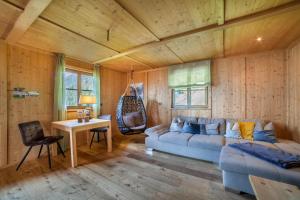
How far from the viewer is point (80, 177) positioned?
2393 millimetres

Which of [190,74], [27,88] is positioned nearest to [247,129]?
[190,74]

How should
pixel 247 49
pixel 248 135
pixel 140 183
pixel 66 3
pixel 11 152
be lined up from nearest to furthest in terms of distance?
pixel 66 3 < pixel 140 183 < pixel 11 152 < pixel 248 135 < pixel 247 49

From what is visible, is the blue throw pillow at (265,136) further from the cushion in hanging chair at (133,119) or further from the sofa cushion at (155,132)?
the cushion in hanging chair at (133,119)

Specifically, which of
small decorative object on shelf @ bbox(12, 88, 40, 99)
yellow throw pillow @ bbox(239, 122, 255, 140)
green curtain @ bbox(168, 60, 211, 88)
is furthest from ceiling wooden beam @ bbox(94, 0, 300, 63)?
small decorative object on shelf @ bbox(12, 88, 40, 99)

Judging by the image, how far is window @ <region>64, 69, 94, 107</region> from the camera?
4012 millimetres

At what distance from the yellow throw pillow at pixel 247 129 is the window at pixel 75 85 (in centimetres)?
431

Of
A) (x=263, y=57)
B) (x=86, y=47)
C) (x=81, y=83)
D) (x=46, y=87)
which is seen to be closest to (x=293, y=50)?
(x=263, y=57)

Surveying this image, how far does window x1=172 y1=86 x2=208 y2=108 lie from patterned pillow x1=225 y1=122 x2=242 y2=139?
38.9 inches

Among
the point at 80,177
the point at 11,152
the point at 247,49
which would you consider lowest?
the point at 80,177

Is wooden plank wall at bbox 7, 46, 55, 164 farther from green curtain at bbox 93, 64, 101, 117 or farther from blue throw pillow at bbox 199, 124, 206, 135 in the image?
blue throw pillow at bbox 199, 124, 206, 135

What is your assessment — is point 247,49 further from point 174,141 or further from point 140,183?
point 140,183

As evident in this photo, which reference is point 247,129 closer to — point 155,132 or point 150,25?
point 155,132

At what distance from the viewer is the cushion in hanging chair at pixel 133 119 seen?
176 inches

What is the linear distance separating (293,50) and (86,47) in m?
4.55
